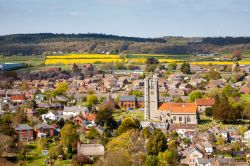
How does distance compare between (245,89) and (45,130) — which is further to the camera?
(245,89)

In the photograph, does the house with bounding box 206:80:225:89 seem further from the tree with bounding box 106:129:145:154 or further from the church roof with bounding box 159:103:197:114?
the tree with bounding box 106:129:145:154

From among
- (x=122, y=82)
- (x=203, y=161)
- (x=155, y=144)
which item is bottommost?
(x=122, y=82)

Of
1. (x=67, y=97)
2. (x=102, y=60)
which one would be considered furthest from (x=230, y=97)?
(x=102, y=60)

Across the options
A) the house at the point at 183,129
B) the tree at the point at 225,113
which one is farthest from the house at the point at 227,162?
the tree at the point at 225,113

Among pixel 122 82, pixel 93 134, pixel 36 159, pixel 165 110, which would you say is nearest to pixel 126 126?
pixel 93 134

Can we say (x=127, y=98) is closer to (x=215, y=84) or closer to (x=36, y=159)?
(x=215, y=84)

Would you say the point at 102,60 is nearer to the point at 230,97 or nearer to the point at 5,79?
the point at 5,79
